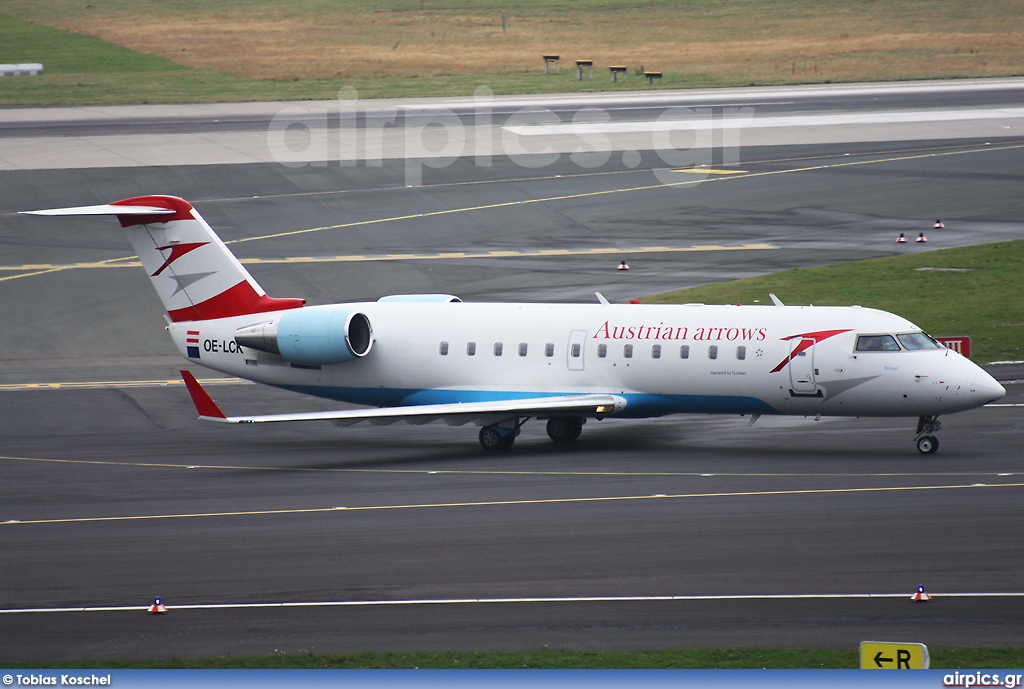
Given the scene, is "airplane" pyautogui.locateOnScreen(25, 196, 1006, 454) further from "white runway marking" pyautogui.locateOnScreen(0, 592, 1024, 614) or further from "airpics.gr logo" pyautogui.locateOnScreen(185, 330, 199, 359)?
"white runway marking" pyautogui.locateOnScreen(0, 592, 1024, 614)

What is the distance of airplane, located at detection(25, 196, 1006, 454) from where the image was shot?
2888 cm

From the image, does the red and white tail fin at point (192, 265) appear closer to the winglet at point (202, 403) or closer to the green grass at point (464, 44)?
the winglet at point (202, 403)

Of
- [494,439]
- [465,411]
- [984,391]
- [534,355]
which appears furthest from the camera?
[534,355]

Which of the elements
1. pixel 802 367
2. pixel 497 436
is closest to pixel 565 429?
pixel 497 436

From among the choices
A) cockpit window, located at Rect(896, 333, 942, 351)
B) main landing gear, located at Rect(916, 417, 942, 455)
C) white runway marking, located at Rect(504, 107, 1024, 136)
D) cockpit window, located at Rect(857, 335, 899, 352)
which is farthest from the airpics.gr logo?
white runway marking, located at Rect(504, 107, 1024, 136)

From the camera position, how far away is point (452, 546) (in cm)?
2242

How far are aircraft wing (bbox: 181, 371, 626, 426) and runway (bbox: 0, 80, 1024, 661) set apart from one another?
36.2 inches

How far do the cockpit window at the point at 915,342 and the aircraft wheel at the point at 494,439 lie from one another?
28.1 ft

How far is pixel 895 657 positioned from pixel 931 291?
34853mm

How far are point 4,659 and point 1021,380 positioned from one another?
26.6 m

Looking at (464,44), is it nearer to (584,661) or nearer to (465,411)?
(465,411)

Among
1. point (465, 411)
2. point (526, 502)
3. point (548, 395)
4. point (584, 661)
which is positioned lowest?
point (584, 661)

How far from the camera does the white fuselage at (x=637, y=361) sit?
1129 inches

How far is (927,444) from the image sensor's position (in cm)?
2838
